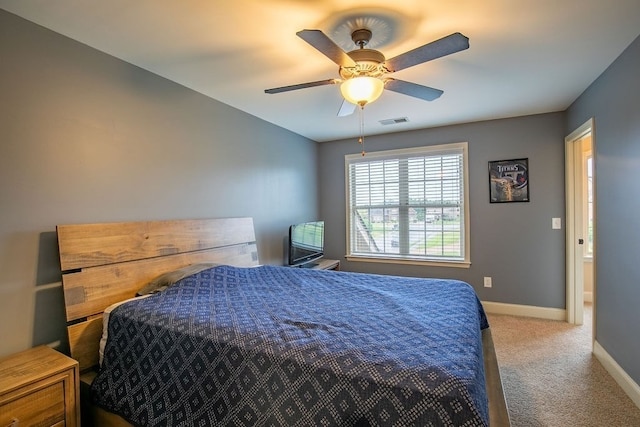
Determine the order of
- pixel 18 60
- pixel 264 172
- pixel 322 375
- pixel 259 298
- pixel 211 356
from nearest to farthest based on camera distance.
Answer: pixel 322 375, pixel 211 356, pixel 18 60, pixel 259 298, pixel 264 172

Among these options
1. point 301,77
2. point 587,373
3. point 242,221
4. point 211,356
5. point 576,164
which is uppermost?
point 301,77

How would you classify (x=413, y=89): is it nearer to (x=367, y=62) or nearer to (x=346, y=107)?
(x=367, y=62)

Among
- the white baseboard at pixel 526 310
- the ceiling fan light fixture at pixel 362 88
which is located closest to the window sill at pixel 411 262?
the white baseboard at pixel 526 310

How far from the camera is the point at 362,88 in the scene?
1.86 m

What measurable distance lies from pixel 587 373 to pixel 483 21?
2787 mm

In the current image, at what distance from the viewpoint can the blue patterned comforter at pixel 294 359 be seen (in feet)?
3.75

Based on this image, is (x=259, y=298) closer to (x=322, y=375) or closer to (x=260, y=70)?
(x=322, y=375)

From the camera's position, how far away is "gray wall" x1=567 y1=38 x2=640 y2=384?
85.5 inches

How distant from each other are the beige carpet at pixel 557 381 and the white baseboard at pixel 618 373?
0.13 ft

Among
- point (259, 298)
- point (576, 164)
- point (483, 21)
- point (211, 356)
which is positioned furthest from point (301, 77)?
point (576, 164)

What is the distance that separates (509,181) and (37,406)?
4569 millimetres

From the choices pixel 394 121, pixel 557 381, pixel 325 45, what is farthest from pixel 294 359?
pixel 394 121

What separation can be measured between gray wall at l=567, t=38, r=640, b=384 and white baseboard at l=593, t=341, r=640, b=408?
4 centimetres

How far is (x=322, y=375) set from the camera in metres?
1.25
